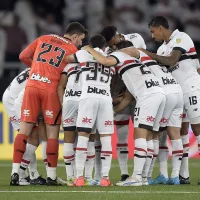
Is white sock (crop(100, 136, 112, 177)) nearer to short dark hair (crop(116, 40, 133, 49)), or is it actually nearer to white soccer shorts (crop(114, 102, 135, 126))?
white soccer shorts (crop(114, 102, 135, 126))

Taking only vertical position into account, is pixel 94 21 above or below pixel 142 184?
above

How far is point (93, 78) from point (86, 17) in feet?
34.9

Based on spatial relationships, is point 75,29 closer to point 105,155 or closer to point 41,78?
point 41,78

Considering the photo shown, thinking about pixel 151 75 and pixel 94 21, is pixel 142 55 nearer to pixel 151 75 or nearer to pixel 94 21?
pixel 151 75

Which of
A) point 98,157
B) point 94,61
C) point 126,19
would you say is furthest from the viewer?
point 126,19

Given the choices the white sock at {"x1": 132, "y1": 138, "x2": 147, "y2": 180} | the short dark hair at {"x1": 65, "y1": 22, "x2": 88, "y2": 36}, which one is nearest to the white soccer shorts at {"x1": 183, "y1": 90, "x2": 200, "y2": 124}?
the white sock at {"x1": 132, "y1": 138, "x2": 147, "y2": 180}

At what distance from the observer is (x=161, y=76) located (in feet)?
40.0

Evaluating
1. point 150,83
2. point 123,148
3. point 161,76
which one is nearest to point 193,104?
point 161,76

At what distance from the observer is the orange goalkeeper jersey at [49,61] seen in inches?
472

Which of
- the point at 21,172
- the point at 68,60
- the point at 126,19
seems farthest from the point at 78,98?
the point at 126,19

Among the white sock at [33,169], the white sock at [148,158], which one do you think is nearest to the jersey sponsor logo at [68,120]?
the white sock at [33,169]

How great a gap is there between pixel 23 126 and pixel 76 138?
0.84 meters

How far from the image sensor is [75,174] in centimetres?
1235

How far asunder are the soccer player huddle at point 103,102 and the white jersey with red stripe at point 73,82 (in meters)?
0.01
